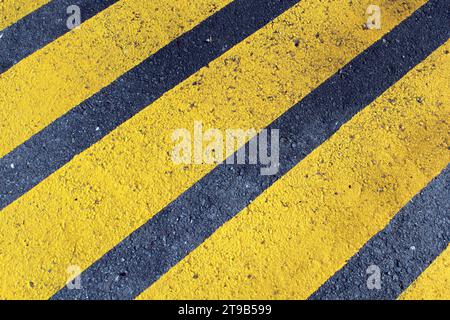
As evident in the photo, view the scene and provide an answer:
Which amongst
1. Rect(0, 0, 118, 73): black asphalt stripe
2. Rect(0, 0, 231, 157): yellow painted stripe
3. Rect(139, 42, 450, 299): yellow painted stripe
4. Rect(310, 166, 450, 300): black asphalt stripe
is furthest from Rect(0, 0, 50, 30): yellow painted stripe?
Rect(310, 166, 450, 300): black asphalt stripe

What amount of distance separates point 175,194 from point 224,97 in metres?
0.66

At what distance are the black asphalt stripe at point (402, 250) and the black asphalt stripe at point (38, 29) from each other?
86.2 inches

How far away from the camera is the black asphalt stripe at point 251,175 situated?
2.72 meters

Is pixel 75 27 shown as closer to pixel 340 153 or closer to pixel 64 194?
pixel 64 194

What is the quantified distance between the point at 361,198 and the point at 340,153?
0.94 ft

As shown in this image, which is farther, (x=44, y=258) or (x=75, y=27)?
(x=75, y=27)

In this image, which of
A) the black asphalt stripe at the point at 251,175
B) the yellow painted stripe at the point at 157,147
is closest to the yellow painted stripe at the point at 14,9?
the yellow painted stripe at the point at 157,147

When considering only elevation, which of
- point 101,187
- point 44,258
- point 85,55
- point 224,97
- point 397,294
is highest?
point 85,55

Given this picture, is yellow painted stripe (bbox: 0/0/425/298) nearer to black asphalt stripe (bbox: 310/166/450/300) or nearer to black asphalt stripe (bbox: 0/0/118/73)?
black asphalt stripe (bbox: 0/0/118/73)

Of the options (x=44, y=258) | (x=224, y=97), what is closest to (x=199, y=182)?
(x=224, y=97)

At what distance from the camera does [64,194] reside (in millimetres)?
2781

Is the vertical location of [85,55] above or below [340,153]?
above

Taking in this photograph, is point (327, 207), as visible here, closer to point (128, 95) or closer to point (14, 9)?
point (128, 95)

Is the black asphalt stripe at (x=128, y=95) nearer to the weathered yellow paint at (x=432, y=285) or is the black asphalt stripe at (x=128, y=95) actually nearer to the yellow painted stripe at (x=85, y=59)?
the yellow painted stripe at (x=85, y=59)
